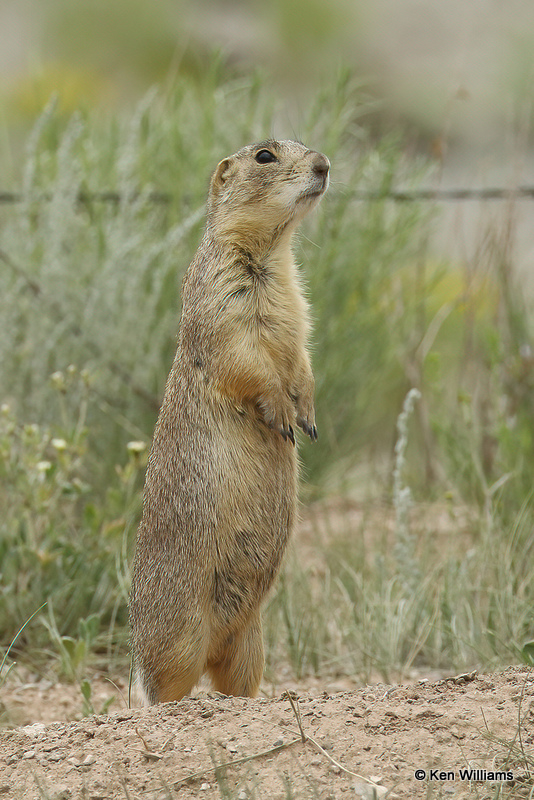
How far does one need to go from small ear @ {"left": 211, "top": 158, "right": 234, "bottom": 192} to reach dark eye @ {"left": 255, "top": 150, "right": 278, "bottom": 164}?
133 mm

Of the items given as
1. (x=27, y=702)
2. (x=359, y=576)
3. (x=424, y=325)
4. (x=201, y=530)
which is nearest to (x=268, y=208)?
(x=201, y=530)

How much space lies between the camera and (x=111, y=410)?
5.38m

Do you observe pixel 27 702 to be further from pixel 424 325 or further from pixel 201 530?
pixel 424 325

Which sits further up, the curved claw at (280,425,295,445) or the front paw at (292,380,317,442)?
the front paw at (292,380,317,442)

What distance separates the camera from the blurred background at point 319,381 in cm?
405

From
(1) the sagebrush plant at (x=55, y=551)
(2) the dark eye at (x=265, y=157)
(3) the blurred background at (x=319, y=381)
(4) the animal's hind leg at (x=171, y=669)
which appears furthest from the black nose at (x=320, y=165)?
(4) the animal's hind leg at (x=171, y=669)

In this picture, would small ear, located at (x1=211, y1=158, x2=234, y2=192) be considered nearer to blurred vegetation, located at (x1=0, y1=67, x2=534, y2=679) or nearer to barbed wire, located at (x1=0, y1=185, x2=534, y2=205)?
blurred vegetation, located at (x1=0, y1=67, x2=534, y2=679)

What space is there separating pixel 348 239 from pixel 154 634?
3294mm

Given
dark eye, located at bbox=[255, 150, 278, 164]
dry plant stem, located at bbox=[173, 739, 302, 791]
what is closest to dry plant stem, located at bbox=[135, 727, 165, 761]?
dry plant stem, located at bbox=[173, 739, 302, 791]

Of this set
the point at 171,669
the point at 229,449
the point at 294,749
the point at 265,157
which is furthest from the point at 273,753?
the point at 265,157

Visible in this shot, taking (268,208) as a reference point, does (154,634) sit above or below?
below

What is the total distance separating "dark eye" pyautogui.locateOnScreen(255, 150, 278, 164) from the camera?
3.38 meters

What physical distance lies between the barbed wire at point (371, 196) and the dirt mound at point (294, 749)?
3.46 meters

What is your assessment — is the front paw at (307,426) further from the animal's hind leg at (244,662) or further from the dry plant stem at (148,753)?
the dry plant stem at (148,753)
